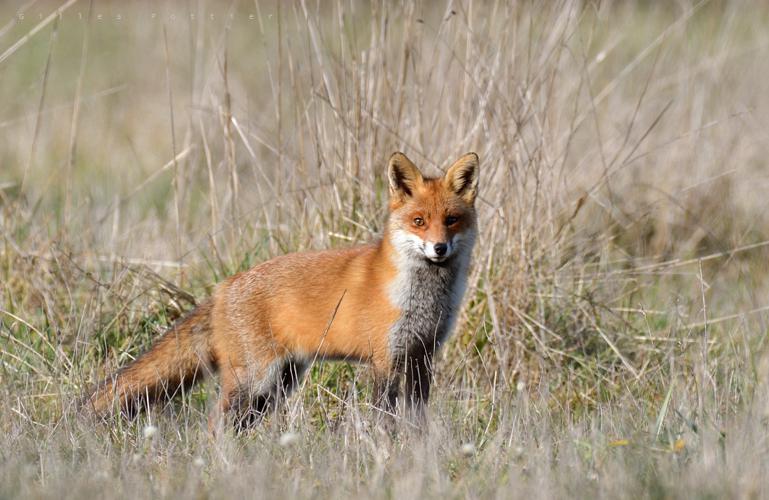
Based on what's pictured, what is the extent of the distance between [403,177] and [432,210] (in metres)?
0.32

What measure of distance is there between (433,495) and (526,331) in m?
2.64

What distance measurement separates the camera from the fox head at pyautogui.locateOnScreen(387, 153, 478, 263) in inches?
194

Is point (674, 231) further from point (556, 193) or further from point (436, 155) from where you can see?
point (436, 155)

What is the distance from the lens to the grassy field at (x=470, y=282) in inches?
155

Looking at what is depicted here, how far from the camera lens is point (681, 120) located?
9.66 metres

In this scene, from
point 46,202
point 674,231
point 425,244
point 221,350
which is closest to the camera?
point 425,244

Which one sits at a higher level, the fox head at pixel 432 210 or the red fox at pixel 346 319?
the fox head at pixel 432 210

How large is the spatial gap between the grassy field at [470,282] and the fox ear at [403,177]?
3.41 feet

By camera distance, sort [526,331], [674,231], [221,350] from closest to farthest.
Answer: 1. [221,350]
2. [526,331]
3. [674,231]

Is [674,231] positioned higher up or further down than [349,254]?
further down

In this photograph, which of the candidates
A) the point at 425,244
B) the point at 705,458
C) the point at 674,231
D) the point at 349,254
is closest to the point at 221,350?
the point at 349,254

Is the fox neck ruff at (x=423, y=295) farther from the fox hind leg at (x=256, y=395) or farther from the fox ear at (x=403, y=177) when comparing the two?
the fox hind leg at (x=256, y=395)

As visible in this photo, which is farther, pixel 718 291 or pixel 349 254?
pixel 718 291

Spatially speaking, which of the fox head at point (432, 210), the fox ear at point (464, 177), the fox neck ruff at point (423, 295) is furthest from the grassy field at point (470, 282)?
the fox ear at point (464, 177)
